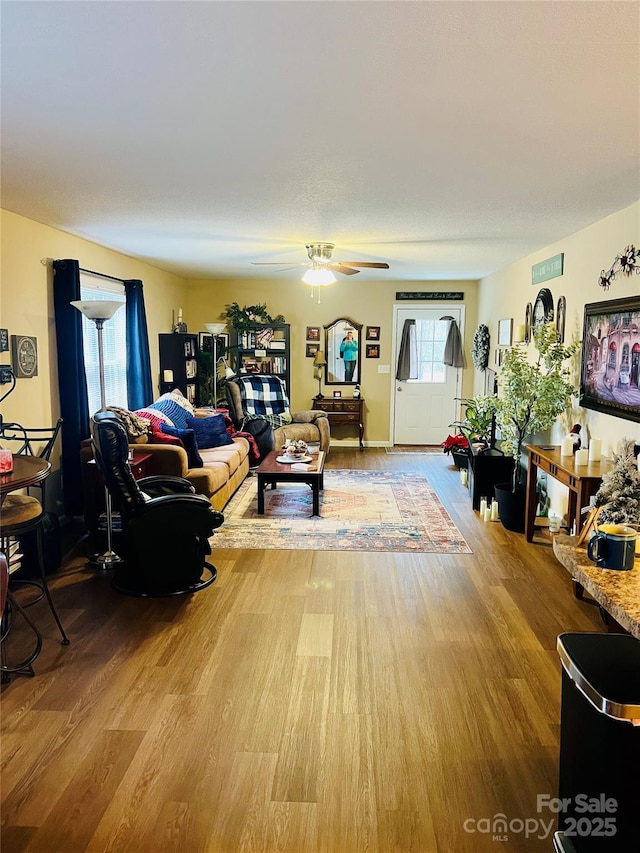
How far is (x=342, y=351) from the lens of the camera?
8.52 m

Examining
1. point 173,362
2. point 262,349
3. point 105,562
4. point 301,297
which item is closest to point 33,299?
point 105,562

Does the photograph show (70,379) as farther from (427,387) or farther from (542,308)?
(427,387)

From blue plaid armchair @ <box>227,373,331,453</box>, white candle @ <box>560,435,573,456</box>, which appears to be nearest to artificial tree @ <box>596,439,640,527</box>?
white candle @ <box>560,435,573,456</box>

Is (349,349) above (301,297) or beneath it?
beneath

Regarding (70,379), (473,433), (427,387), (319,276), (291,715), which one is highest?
(319,276)

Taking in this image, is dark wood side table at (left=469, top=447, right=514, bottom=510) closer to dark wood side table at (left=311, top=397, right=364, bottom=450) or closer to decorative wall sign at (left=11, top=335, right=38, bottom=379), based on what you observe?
dark wood side table at (left=311, top=397, right=364, bottom=450)

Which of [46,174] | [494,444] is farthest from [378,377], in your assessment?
[46,174]

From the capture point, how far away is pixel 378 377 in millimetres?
8602

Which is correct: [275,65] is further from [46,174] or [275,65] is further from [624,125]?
[46,174]

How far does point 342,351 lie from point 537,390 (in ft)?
13.9

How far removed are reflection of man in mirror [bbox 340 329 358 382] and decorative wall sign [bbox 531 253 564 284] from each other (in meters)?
3.21

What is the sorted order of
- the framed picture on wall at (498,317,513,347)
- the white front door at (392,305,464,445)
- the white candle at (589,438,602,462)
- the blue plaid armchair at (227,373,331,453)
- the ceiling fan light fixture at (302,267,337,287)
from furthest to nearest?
the white front door at (392,305,464,445), the blue plaid armchair at (227,373,331,453), the framed picture on wall at (498,317,513,347), the ceiling fan light fixture at (302,267,337,287), the white candle at (589,438,602,462)

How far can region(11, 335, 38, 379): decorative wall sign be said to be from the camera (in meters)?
4.09

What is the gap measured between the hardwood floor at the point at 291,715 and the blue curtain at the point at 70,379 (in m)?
1.00
